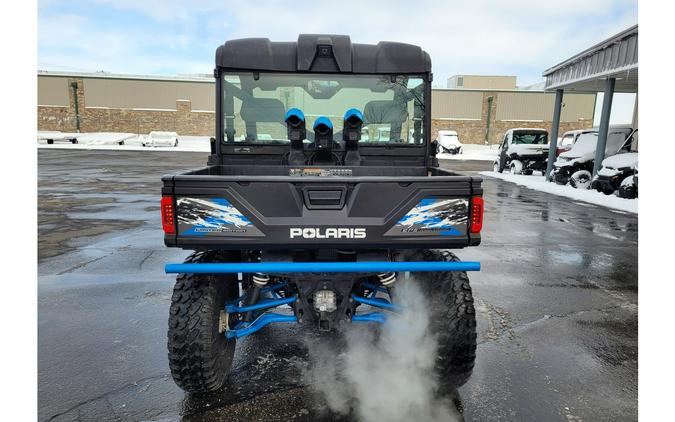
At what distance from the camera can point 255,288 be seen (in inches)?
127

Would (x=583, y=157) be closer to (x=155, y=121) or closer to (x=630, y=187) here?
(x=630, y=187)

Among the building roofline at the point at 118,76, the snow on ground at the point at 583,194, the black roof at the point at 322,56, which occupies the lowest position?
the snow on ground at the point at 583,194

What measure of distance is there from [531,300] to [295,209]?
3571 millimetres

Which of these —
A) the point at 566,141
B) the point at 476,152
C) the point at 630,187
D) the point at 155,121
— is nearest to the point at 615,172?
the point at 630,187

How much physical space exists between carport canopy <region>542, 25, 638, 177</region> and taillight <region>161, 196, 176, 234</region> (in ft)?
43.8

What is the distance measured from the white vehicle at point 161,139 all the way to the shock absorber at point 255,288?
34271 millimetres

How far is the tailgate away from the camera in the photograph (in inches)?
101

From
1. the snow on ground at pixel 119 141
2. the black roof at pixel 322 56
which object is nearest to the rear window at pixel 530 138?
the black roof at pixel 322 56

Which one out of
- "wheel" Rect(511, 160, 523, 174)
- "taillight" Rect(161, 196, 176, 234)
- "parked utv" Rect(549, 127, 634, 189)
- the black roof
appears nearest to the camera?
"taillight" Rect(161, 196, 176, 234)

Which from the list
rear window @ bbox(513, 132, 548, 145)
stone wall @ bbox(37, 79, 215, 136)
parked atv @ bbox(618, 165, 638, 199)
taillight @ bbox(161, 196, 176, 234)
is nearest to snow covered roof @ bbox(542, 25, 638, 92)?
rear window @ bbox(513, 132, 548, 145)

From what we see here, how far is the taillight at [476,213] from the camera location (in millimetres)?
2689

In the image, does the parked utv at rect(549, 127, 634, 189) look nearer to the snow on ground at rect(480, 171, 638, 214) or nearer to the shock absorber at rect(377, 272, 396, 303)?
the snow on ground at rect(480, 171, 638, 214)

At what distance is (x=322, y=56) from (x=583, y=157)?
1397cm

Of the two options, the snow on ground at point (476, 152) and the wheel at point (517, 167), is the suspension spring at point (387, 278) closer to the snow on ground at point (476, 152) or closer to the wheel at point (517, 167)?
the wheel at point (517, 167)
